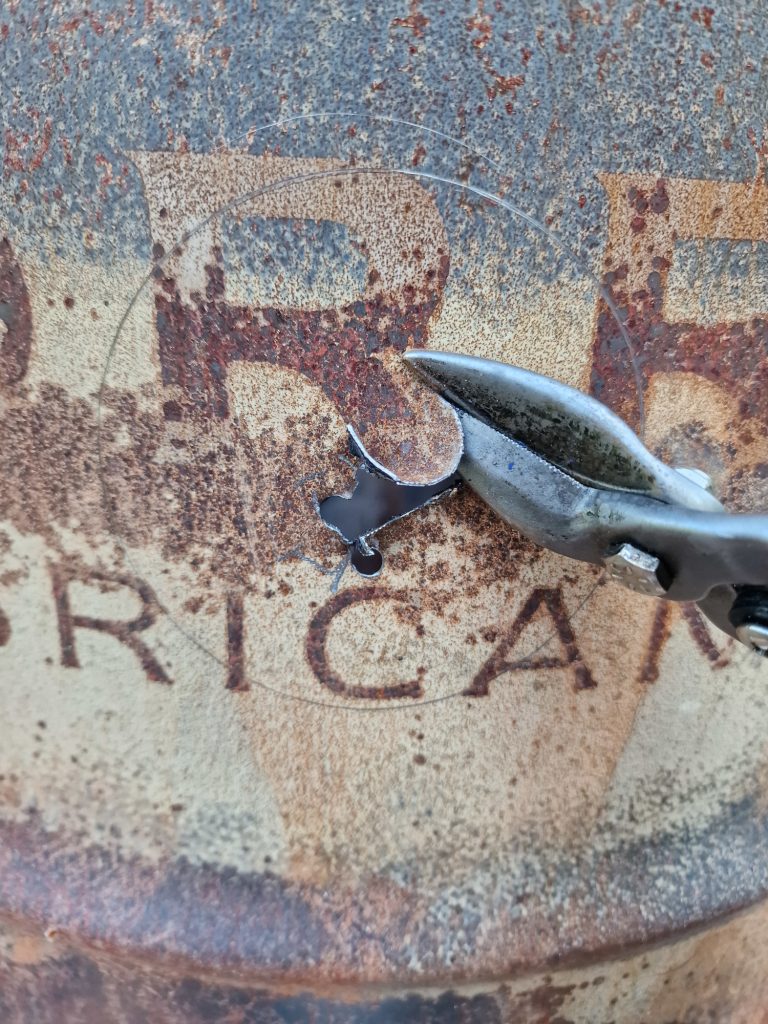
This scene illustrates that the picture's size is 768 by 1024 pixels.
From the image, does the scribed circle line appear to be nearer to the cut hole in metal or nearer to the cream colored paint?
the cream colored paint

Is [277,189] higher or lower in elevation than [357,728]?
higher

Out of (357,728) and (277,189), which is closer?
(277,189)

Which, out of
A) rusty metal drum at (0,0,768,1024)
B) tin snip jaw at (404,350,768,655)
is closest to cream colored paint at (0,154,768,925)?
rusty metal drum at (0,0,768,1024)

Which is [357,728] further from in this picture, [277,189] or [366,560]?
Answer: [277,189]

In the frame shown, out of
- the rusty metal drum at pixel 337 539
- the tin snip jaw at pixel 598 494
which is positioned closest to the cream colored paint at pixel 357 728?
the rusty metal drum at pixel 337 539

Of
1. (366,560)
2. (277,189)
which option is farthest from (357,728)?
(277,189)

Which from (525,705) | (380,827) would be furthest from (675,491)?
(380,827)

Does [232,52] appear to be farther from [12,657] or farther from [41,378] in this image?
[12,657]
